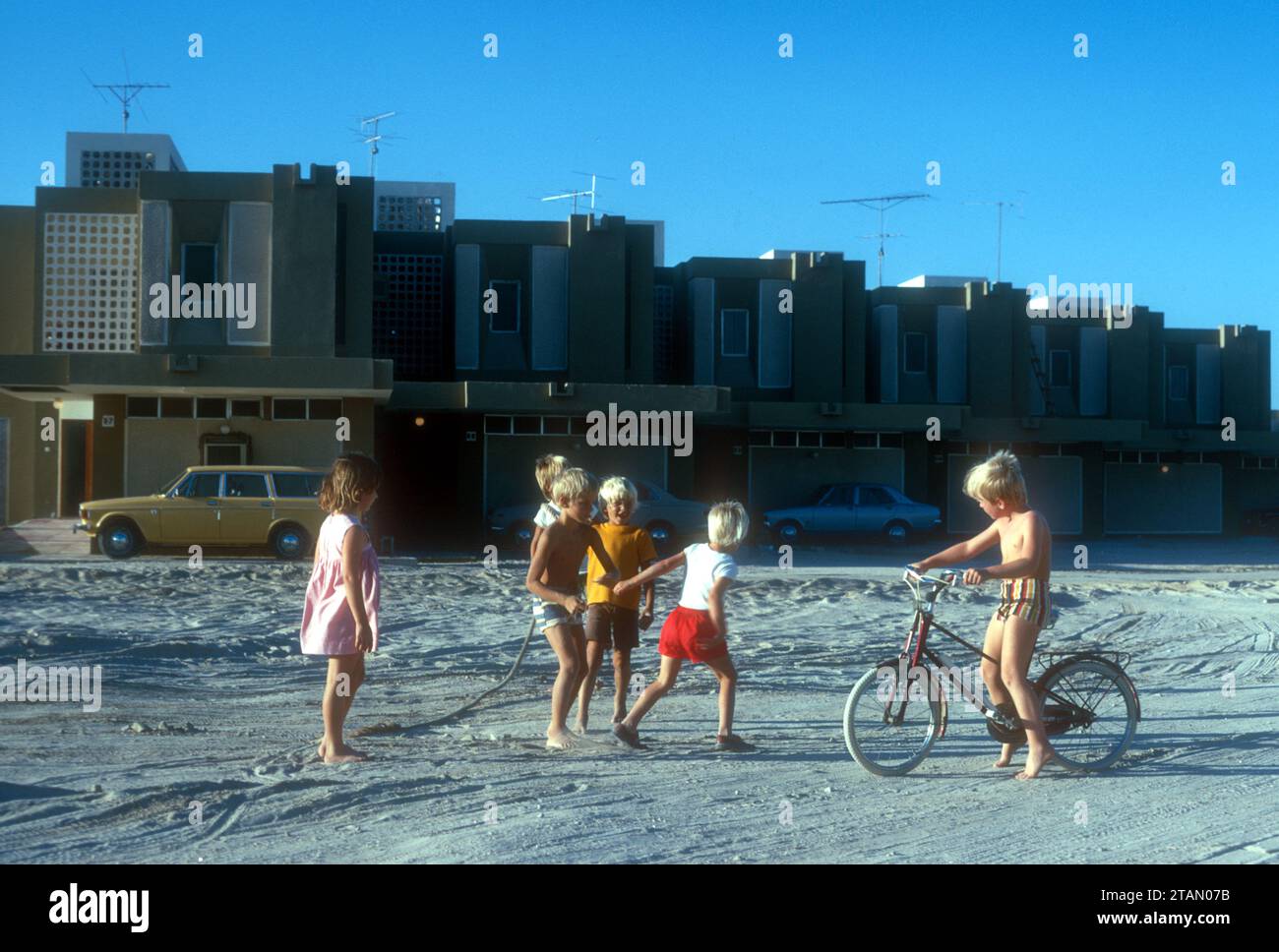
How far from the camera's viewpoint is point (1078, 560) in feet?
82.5

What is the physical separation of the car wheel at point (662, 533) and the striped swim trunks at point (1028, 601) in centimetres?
1827

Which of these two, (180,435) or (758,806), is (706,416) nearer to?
(180,435)

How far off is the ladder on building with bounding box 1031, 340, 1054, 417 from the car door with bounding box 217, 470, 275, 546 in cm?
2281

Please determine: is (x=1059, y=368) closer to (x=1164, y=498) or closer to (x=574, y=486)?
(x=1164, y=498)

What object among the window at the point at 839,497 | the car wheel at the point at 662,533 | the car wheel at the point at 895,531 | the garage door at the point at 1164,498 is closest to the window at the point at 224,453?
the car wheel at the point at 662,533

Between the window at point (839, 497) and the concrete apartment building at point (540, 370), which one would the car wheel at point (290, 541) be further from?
the window at point (839, 497)

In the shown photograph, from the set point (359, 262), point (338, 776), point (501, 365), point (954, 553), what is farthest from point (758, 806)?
point (501, 365)

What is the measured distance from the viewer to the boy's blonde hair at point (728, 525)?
7.22 m

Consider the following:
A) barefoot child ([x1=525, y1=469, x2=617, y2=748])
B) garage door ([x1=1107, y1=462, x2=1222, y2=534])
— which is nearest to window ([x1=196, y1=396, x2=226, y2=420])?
barefoot child ([x1=525, y1=469, x2=617, y2=748])

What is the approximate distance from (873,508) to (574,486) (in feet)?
71.8

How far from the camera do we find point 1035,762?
7016 mm

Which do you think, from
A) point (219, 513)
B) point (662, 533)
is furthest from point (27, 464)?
→ point (662, 533)

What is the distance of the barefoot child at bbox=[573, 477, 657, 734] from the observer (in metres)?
7.72

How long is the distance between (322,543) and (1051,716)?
4.09 metres
